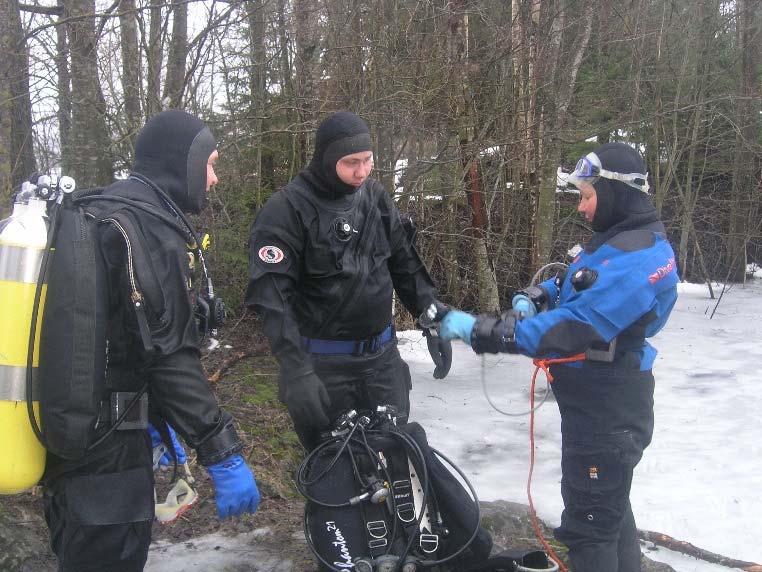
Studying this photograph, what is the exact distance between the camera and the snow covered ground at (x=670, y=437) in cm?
445

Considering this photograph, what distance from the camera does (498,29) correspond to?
8430 mm

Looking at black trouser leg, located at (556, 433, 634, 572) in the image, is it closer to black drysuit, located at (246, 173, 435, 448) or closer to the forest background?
black drysuit, located at (246, 173, 435, 448)

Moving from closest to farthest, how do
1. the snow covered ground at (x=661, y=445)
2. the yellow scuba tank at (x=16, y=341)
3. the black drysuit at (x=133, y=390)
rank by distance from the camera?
the yellow scuba tank at (x=16, y=341) < the black drysuit at (x=133, y=390) < the snow covered ground at (x=661, y=445)

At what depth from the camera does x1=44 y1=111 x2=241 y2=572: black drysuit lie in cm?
215

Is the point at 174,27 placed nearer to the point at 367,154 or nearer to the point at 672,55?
the point at 367,154

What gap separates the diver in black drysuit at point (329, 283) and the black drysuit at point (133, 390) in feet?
2.40

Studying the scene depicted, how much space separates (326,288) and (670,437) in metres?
4.07

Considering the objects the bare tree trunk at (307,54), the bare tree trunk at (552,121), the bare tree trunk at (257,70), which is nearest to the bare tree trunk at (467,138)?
the bare tree trunk at (552,121)

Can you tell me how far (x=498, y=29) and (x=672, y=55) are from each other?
611cm

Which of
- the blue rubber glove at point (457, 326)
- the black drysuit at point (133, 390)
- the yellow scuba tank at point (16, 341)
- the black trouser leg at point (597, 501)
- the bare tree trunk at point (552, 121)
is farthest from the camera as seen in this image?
the bare tree trunk at point (552, 121)

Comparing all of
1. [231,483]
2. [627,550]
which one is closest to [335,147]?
[231,483]

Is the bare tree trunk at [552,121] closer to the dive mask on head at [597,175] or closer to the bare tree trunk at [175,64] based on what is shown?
the bare tree trunk at [175,64]

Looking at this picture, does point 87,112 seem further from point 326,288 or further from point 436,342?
point 436,342

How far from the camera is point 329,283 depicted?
320 cm
